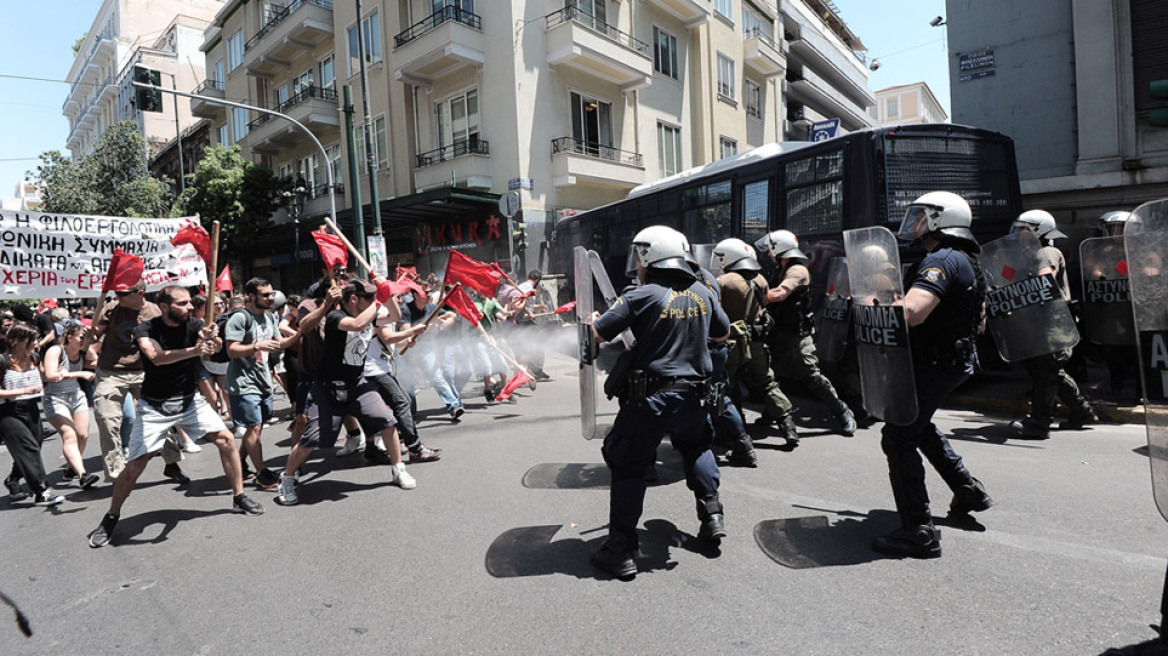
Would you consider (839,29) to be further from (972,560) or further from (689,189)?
(972,560)

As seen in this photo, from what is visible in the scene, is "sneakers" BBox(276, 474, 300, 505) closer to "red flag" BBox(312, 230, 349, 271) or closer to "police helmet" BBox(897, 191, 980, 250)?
"red flag" BBox(312, 230, 349, 271)

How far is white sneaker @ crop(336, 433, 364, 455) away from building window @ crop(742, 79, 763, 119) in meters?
25.5

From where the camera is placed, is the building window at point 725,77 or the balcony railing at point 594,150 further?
the building window at point 725,77

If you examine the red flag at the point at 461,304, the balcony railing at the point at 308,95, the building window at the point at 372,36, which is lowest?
the red flag at the point at 461,304

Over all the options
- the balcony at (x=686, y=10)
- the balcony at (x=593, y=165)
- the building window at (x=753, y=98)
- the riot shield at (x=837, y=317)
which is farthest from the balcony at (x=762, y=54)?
the riot shield at (x=837, y=317)

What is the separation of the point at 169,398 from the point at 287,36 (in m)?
24.1

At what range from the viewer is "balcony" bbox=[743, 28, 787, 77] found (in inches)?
1089

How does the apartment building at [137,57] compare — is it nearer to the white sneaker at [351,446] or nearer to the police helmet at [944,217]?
the white sneaker at [351,446]

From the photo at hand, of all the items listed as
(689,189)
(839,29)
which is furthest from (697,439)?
(839,29)

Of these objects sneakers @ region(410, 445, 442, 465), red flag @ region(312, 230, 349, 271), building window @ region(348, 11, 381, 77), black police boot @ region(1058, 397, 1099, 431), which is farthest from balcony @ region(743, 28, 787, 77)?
sneakers @ region(410, 445, 442, 465)

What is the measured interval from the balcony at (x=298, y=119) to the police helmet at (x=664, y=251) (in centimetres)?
2317

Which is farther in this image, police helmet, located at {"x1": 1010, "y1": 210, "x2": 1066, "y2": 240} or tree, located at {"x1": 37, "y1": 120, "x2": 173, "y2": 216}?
tree, located at {"x1": 37, "y1": 120, "x2": 173, "y2": 216}

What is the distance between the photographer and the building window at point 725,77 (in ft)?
85.3

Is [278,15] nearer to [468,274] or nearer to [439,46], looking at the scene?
[439,46]
